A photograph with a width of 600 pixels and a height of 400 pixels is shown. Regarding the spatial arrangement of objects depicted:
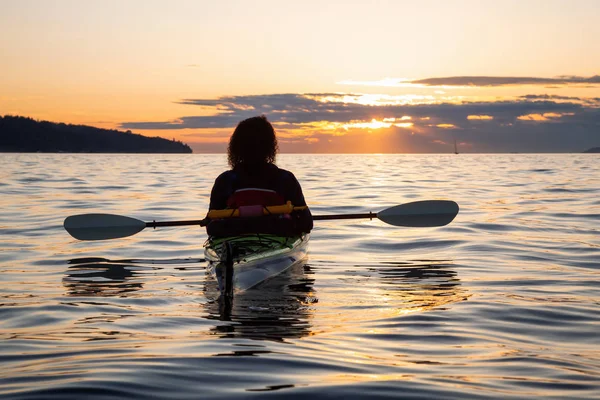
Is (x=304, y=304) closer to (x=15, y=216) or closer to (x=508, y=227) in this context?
(x=508, y=227)

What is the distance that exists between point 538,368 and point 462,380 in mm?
647

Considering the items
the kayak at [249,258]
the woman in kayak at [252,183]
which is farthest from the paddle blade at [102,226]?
the woman in kayak at [252,183]

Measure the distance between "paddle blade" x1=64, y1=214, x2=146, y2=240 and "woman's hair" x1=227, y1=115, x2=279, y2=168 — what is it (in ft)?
7.56

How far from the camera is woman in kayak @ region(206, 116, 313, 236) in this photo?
8.32 m

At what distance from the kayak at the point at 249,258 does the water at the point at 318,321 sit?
0.21 meters

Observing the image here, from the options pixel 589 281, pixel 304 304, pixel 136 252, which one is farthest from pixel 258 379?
pixel 136 252

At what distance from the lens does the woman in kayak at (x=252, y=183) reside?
328 inches

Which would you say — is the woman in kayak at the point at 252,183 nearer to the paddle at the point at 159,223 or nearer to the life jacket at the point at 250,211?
the life jacket at the point at 250,211

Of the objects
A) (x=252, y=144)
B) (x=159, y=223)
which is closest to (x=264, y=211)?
(x=252, y=144)

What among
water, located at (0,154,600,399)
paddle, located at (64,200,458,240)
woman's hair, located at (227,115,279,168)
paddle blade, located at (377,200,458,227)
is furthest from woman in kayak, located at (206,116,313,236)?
paddle blade, located at (377,200,458,227)

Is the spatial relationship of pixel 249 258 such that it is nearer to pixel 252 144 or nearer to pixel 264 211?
pixel 264 211

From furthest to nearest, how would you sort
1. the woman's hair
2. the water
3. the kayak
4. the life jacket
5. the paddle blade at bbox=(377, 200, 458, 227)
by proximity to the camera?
the paddle blade at bbox=(377, 200, 458, 227)
the woman's hair
the life jacket
the kayak
the water

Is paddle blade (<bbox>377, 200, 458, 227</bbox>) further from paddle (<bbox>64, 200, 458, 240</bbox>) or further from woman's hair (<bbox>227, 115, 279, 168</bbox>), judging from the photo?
woman's hair (<bbox>227, 115, 279, 168</bbox>)

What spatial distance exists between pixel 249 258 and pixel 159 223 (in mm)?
2631
